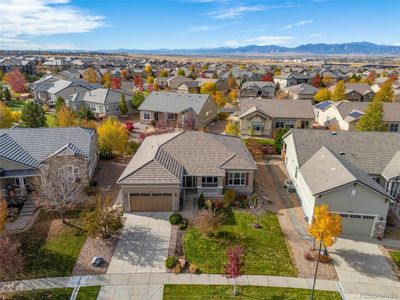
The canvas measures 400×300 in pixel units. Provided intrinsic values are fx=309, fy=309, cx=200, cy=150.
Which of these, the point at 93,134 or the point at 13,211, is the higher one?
the point at 93,134

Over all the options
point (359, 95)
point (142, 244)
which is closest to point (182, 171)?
point (142, 244)

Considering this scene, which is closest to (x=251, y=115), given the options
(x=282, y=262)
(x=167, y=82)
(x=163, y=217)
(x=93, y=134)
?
(x=93, y=134)

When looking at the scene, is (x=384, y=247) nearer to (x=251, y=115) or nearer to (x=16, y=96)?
(x=251, y=115)

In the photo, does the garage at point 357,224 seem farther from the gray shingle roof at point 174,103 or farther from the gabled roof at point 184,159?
the gray shingle roof at point 174,103

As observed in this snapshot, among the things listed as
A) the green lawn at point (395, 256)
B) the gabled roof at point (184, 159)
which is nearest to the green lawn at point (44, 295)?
the gabled roof at point (184, 159)

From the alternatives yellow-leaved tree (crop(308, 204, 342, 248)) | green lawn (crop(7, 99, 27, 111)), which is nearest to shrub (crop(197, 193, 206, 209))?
yellow-leaved tree (crop(308, 204, 342, 248))

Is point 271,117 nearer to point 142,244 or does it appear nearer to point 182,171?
point 182,171
